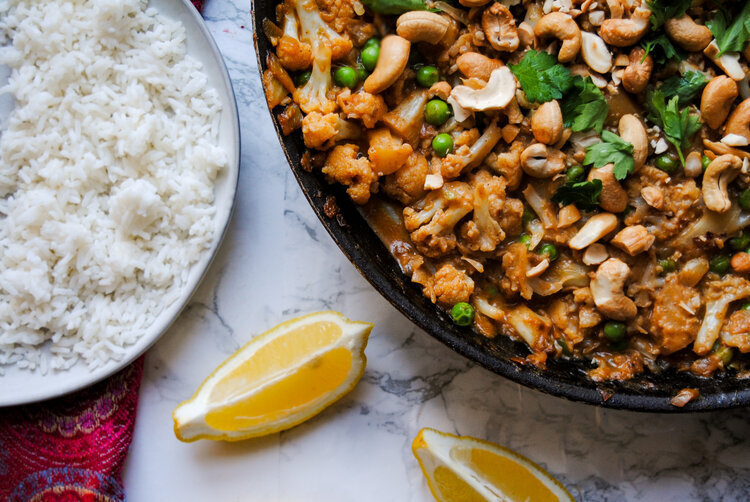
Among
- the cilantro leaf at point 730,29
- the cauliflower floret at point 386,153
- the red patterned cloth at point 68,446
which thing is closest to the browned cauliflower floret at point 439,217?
the cauliflower floret at point 386,153

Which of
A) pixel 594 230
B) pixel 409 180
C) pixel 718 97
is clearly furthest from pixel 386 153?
pixel 718 97

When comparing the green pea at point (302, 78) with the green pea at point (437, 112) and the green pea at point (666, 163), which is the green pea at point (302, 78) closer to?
the green pea at point (437, 112)

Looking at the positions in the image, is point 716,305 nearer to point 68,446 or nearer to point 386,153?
point 386,153

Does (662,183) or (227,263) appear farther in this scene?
(227,263)

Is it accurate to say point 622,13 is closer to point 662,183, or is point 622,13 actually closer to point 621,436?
point 662,183

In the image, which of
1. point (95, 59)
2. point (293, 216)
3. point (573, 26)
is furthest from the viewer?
point (293, 216)

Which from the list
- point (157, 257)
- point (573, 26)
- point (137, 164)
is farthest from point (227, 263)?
point (573, 26)

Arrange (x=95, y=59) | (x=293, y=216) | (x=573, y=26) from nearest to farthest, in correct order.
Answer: (x=573, y=26)
(x=95, y=59)
(x=293, y=216)

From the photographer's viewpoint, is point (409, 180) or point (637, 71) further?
point (409, 180)

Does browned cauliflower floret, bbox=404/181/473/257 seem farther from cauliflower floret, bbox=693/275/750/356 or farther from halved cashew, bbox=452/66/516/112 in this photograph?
cauliflower floret, bbox=693/275/750/356
